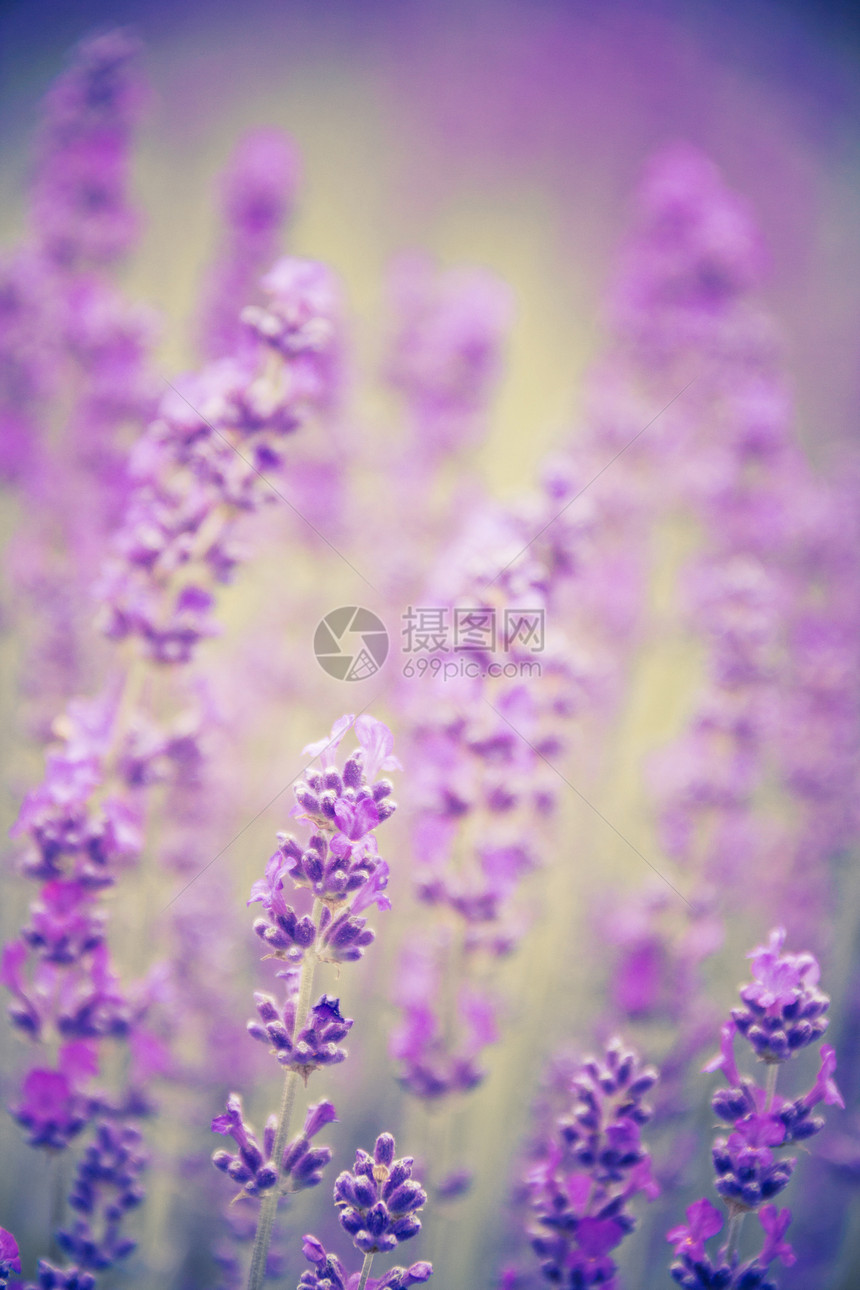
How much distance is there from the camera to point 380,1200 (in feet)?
2.62

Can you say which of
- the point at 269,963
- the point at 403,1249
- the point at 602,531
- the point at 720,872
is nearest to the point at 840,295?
the point at 602,531

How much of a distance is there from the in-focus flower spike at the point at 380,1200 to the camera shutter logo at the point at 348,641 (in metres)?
0.72

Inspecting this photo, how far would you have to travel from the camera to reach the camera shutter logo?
4.39 ft

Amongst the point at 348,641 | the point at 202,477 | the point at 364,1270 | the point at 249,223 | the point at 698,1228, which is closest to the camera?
the point at 364,1270

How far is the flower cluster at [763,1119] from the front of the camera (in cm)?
82

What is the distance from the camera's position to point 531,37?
378cm

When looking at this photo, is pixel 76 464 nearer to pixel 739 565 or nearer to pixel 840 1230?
pixel 739 565

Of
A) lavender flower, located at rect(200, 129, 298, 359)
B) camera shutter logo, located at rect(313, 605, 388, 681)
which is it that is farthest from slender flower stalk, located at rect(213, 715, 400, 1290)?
lavender flower, located at rect(200, 129, 298, 359)

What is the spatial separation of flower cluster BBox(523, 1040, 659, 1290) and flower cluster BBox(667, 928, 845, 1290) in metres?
0.06

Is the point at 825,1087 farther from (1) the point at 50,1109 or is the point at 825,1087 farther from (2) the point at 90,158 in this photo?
(2) the point at 90,158

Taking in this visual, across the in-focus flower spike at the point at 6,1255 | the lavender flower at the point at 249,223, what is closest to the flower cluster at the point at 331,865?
the in-focus flower spike at the point at 6,1255

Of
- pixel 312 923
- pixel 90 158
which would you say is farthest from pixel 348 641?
pixel 90 158

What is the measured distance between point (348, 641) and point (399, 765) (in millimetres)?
514

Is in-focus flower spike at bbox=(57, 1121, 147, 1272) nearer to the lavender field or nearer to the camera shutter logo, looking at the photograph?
the lavender field
